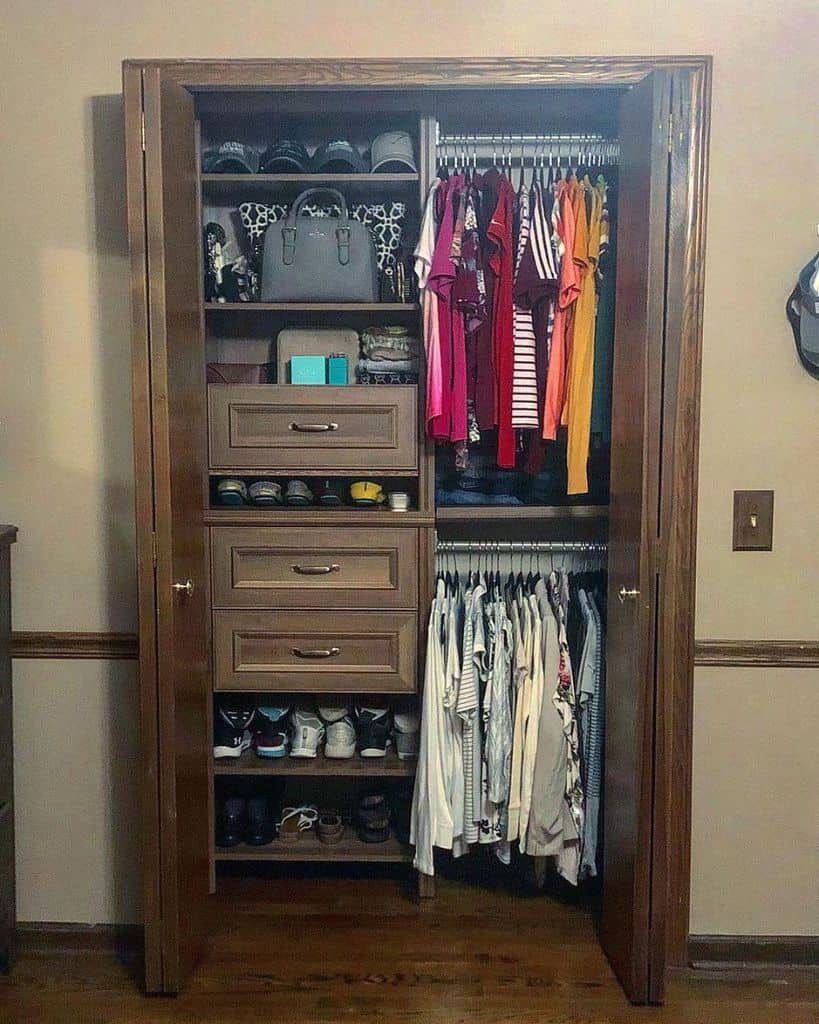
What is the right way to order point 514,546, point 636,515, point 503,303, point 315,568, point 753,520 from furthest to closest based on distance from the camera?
point 514,546 < point 315,568 < point 503,303 < point 753,520 < point 636,515

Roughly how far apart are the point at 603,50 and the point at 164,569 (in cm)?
153

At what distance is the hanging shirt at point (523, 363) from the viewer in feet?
7.50

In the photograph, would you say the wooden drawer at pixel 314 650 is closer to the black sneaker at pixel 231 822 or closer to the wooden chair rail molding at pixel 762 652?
the black sneaker at pixel 231 822

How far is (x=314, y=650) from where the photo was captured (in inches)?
93.4

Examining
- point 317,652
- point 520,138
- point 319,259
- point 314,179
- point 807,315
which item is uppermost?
point 520,138

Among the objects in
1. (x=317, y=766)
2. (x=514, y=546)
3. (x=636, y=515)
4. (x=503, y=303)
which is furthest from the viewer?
(x=514, y=546)

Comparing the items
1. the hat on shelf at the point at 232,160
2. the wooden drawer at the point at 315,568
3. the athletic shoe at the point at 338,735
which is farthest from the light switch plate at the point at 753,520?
the hat on shelf at the point at 232,160

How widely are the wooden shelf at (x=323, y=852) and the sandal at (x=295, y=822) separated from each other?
33 millimetres

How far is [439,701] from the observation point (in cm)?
235

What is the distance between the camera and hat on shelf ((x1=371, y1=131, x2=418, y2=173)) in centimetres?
229

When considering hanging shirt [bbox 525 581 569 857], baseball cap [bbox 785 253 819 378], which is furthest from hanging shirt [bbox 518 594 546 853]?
baseball cap [bbox 785 253 819 378]

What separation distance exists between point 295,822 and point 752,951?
A: 1.21m

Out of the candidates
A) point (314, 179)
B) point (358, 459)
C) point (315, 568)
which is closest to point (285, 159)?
point (314, 179)

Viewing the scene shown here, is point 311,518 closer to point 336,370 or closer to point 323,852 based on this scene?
point 336,370
